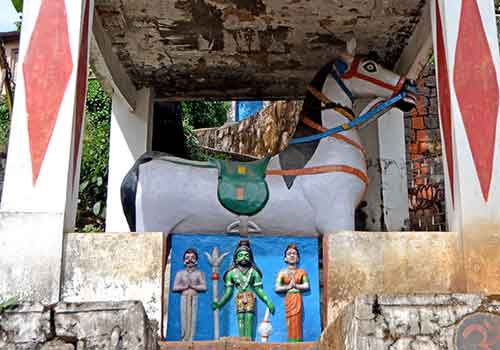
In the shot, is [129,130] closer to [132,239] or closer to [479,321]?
[132,239]

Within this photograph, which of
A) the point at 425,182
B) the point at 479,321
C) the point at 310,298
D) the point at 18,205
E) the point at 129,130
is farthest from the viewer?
the point at 425,182

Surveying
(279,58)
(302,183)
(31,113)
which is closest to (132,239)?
(31,113)

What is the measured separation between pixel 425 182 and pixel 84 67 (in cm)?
880

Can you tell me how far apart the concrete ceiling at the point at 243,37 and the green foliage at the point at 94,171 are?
3.28 meters

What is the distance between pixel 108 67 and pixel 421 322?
5459mm

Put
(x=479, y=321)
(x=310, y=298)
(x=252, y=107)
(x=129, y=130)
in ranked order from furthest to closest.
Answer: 1. (x=252, y=107)
2. (x=129, y=130)
3. (x=310, y=298)
4. (x=479, y=321)

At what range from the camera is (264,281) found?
225 inches

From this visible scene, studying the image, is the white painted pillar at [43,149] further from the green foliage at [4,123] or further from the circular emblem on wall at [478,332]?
the green foliage at [4,123]

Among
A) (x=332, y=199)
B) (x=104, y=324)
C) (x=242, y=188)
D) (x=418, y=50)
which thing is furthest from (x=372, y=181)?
(x=104, y=324)

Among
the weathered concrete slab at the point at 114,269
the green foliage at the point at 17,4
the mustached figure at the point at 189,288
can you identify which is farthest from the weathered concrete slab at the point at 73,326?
the green foliage at the point at 17,4

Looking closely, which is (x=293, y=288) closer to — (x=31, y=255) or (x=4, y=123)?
(x=31, y=255)

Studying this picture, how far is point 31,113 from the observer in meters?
5.48

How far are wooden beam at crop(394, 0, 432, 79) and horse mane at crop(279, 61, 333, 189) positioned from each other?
1224 mm

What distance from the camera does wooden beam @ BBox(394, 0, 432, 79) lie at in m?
7.44
